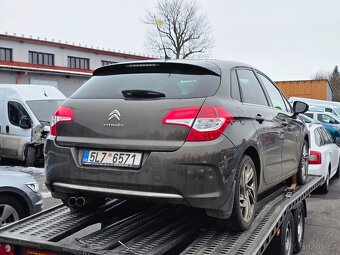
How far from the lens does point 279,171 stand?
4391 mm

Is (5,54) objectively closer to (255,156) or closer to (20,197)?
(20,197)

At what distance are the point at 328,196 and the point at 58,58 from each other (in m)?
29.4

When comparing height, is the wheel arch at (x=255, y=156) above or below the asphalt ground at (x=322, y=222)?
above

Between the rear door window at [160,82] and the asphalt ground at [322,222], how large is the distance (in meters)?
2.72

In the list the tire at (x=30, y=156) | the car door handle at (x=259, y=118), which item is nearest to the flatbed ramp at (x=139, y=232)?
the car door handle at (x=259, y=118)

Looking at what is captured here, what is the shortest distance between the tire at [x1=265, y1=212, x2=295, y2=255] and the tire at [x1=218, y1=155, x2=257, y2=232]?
56cm

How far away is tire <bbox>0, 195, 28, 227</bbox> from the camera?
13.8 ft

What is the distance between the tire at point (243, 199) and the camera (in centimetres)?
323

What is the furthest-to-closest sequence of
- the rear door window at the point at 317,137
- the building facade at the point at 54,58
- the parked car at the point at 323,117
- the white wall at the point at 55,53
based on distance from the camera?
the white wall at the point at 55,53, the building facade at the point at 54,58, the parked car at the point at 323,117, the rear door window at the point at 317,137

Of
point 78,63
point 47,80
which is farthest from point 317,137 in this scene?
point 78,63

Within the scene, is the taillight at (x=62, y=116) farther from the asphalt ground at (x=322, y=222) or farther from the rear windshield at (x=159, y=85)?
the asphalt ground at (x=322, y=222)

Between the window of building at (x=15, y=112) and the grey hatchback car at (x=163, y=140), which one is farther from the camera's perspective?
the window of building at (x=15, y=112)

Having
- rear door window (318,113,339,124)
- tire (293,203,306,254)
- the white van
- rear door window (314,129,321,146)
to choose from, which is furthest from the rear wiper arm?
rear door window (318,113,339,124)

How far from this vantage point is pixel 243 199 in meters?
3.41
